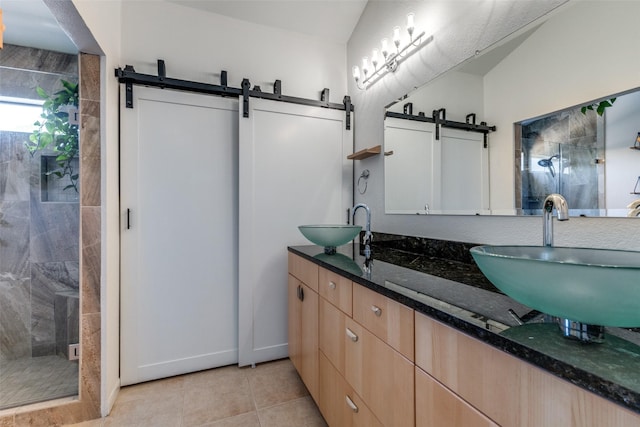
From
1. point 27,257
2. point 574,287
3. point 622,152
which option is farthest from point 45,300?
point 622,152

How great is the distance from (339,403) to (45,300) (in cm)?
210

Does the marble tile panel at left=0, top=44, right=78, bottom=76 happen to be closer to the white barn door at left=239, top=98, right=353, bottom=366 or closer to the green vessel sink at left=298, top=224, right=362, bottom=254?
the white barn door at left=239, top=98, right=353, bottom=366

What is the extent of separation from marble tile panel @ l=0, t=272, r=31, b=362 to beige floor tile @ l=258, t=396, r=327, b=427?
169 centimetres

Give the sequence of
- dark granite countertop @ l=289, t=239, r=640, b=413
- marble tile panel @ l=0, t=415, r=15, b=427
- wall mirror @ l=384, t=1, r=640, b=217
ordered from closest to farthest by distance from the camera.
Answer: dark granite countertop @ l=289, t=239, r=640, b=413 < wall mirror @ l=384, t=1, r=640, b=217 < marble tile panel @ l=0, t=415, r=15, b=427

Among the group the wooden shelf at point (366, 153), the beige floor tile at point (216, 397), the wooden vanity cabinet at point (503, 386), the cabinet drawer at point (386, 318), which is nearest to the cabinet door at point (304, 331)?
the beige floor tile at point (216, 397)

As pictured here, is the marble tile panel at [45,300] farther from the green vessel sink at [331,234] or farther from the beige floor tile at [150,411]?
the green vessel sink at [331,234]

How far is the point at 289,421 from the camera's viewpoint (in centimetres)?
153

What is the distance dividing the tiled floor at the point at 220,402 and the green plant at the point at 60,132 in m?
1.33

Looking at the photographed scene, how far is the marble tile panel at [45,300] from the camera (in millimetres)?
1871

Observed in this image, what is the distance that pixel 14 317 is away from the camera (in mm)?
1889

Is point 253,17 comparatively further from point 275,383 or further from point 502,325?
point 275,383

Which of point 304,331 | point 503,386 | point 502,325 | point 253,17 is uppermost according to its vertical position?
point 253,17

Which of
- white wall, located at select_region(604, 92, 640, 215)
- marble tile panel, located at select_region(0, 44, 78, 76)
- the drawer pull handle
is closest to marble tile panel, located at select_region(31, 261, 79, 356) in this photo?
marble tile panel, located at select_region(0, 44, 78, 76)

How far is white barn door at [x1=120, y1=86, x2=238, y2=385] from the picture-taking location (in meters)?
1.83
